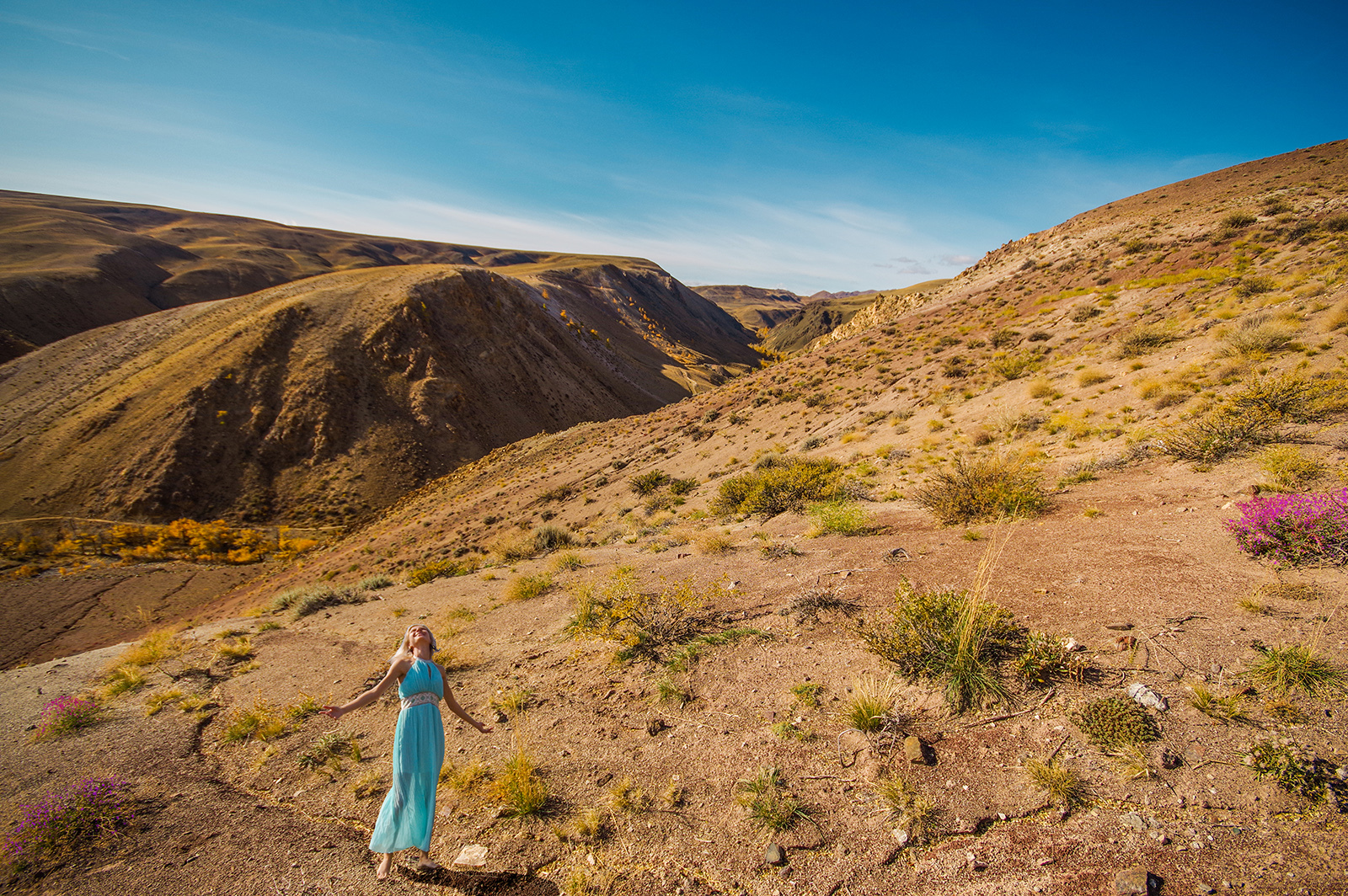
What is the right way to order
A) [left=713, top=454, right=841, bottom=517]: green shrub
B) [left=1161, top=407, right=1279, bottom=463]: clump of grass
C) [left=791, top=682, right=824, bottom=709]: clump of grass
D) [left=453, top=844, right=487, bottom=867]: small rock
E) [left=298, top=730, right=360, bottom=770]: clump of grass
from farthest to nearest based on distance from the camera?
[left=713, top=454, right=841, bottom=517]: green shrub → [left=1161, top=407, right=1279, bottom=463]: clump of grass → [left=298, top=730, right=360, bottom=770]: clump of grass → [left=791, top=682, right=824, bottom=709]: clump of grass → [left=453, top=844, right=487, bottom=867]: small rock

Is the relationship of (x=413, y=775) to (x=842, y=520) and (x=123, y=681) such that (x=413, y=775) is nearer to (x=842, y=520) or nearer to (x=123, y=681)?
(x=842, y=520)

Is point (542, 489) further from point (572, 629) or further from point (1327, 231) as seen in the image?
point (1327, 231)

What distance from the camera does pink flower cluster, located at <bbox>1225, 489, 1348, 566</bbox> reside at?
433 cm

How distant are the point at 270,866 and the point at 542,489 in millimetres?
16923

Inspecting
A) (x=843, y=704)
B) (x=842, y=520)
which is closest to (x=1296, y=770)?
(x=843, y=704)

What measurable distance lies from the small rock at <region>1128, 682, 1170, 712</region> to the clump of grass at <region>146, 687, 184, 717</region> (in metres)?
10.1

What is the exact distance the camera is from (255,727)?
17.0 feet

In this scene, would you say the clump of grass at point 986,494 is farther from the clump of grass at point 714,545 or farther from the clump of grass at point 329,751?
the clump of grass at point 329,751

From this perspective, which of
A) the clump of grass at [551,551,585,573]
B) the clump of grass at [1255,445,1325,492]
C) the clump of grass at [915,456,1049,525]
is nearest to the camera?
the clump of grass at [1255,445,1325,492]

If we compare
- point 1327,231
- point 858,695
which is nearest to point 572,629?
point 858,695

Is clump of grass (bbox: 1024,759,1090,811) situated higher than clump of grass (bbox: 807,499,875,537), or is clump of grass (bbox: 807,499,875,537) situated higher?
clump of grass (bbox: 807,499,875,537)

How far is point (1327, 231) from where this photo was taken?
1505 cm

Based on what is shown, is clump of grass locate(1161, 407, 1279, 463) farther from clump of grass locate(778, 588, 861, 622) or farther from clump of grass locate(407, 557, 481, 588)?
clump of grass locate(407, 557, 481, 588)

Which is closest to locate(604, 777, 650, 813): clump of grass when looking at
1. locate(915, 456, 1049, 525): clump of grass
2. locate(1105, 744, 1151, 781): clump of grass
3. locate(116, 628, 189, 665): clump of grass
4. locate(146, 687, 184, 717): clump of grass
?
locate(1105, 744, 1151, 781): clump of grass
